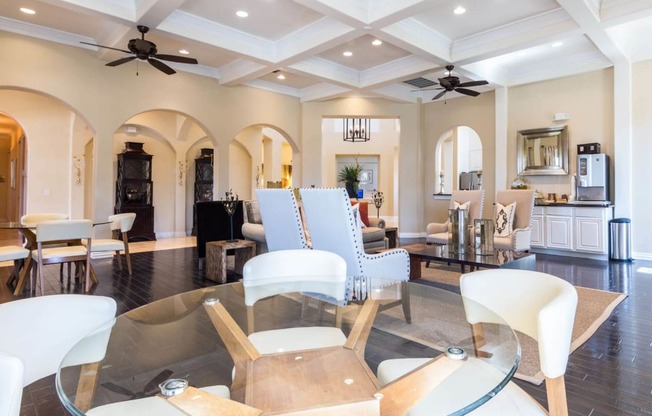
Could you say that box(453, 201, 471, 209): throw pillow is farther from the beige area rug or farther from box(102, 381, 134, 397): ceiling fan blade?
box(102, 381, 134, 397): ceiling fan blade

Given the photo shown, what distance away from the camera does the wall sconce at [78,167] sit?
767 centimetres

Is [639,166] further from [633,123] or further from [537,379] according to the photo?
[537,379]

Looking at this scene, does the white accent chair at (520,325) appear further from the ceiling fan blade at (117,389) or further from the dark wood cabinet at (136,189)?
the dark wood cabinet at (136,189)

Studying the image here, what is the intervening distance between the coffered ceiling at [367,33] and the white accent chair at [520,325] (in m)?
3.64

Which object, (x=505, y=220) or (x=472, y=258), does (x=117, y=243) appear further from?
(x=505, y=220)

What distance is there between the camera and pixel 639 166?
5.82 meters

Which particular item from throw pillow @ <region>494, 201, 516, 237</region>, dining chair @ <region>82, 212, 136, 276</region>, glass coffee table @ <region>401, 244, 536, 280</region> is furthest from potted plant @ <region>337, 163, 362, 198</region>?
glass coffee table @ <region>401, 244, 536, 280</region>

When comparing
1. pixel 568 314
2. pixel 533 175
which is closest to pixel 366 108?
pixel 533 175

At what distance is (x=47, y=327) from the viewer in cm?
114

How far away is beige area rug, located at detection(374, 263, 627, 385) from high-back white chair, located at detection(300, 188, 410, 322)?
36 cm

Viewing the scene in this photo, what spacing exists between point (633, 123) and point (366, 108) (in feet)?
15.8

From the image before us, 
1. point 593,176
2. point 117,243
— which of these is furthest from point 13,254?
point 593,176

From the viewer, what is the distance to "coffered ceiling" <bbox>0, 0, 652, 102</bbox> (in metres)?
4.41

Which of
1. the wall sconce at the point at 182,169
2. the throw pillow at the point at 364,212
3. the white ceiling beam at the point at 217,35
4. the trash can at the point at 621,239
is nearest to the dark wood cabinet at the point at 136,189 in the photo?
the wall sconce at the point at 182,169
